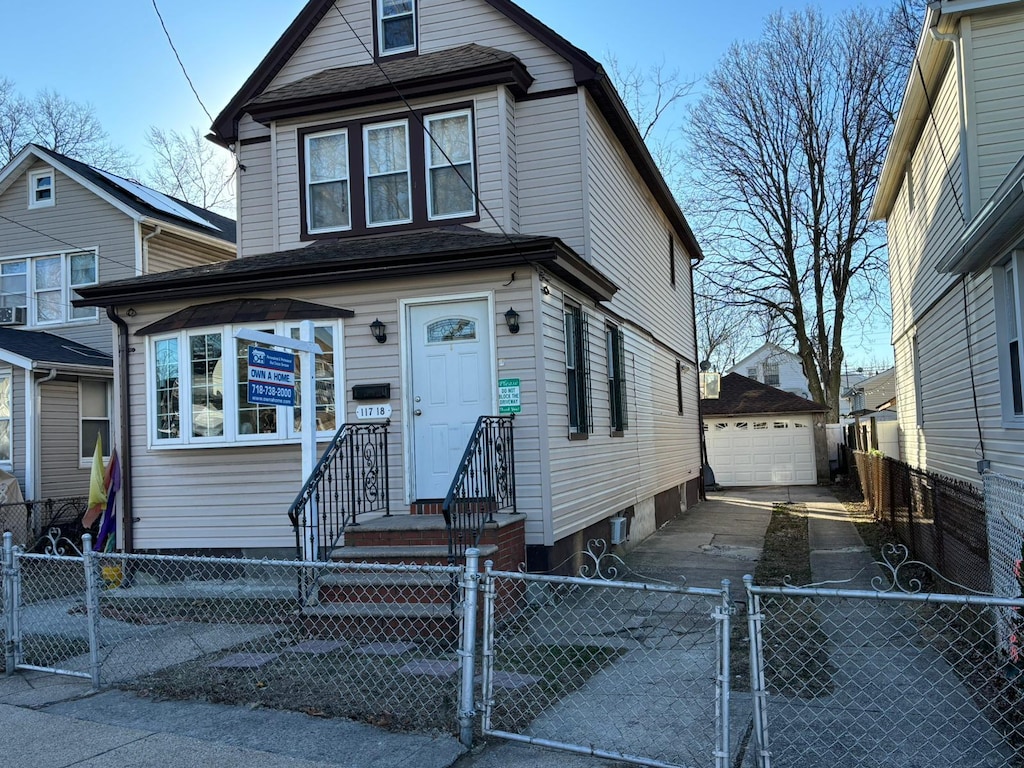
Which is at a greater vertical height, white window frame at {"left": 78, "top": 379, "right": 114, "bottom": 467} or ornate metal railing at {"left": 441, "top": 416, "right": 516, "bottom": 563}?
white window frame at {"left": 78, "top": 379, "right": 114, "bottom": 467}

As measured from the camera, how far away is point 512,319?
8.89m

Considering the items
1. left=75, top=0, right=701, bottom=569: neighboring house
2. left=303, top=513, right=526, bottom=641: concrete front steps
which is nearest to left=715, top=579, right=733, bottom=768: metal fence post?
left=303, top=513, right=526, bottom=641: concrete front steps

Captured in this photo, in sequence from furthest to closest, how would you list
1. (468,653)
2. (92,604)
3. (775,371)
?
(775,371)
(92,604)
(468,653)

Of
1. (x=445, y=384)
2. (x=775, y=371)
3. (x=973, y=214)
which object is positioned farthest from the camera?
(x=775, y=371)

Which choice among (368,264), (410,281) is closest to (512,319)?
(410,281)

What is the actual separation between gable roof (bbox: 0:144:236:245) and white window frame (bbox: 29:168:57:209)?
24cm

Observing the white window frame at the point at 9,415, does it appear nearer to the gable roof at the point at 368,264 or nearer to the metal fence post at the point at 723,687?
the gable roof at the point at 368,264

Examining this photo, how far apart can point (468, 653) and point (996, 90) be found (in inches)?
322

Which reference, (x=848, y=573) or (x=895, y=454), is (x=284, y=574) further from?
(x=895, y=454)

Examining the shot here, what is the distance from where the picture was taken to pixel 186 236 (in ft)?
58.8

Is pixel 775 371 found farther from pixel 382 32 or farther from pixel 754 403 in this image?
pixel 382 32

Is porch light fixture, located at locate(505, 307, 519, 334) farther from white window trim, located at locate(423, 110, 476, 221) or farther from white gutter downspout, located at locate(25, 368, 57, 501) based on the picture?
white gutter downspout, located at locate(25, 368, 57, 501)

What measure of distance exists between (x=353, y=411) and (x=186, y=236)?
34.1ft

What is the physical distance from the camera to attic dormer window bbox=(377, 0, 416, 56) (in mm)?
11711
